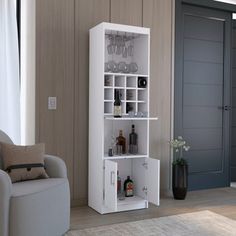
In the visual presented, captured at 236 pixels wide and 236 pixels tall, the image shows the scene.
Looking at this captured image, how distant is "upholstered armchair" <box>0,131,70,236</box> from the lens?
249 centimetres

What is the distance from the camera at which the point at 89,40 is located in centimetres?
395

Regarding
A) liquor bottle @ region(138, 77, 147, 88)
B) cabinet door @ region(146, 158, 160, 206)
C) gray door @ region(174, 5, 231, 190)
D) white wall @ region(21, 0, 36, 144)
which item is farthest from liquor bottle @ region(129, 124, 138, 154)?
white wall @ region(21, 0, 36, 144)

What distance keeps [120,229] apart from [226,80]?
2901 mm

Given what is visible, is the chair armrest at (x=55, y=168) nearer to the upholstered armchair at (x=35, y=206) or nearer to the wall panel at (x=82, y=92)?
the upholstered armchair at (x=35, y=206)

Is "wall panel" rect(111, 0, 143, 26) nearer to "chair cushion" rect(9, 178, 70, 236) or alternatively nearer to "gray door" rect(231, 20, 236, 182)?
"gray door" rect(231, 20, 236, 182)

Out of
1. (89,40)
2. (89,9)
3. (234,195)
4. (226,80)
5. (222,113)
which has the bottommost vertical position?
(234,195)

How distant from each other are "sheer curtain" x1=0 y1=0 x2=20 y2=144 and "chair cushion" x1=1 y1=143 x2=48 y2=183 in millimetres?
871

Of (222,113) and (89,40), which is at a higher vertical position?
(89,40)

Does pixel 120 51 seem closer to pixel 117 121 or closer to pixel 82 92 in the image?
pixel 82 92

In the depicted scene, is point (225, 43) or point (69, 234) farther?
point (225, 43)

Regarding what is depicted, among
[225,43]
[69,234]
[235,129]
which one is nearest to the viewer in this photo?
[69,234]

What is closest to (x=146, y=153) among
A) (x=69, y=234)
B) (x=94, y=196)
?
(x=94, y=196)

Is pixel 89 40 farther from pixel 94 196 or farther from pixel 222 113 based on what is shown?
pixel 222 113

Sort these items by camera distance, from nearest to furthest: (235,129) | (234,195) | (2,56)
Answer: (2,56), (234,195), (235,129)
